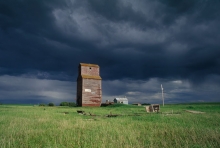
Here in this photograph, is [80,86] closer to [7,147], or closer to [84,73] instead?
[84,73]

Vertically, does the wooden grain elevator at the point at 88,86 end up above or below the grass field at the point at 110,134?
above

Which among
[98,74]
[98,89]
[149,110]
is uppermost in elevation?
[98,74]

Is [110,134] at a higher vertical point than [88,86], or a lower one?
lower

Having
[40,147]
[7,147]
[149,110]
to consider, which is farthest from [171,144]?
[149,110]

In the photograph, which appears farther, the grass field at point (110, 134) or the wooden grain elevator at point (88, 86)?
the wooden grain elevator at point (88, 86)

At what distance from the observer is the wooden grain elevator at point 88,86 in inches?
1571

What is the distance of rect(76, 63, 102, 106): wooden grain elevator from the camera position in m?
39.9

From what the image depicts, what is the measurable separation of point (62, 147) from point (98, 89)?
3635 cm

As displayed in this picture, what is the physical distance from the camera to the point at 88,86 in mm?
40656

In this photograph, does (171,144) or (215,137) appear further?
(215,137)

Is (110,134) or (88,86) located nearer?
(110,134)

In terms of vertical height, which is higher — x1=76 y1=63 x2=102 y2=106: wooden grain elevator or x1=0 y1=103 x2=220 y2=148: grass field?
x1=76 y1=63 x2=102 y2=106: wooden grain elevator

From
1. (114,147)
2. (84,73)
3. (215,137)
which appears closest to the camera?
(114,147)

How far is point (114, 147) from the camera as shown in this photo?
5.30m
